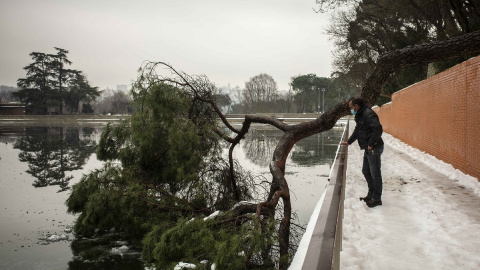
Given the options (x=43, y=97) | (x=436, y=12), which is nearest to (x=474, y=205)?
(x=436, y=12)

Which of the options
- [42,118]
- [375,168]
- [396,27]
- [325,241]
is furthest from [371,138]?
[42,118]

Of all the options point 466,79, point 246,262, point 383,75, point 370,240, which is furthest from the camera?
point 466,79

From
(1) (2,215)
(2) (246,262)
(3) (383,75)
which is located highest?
(3) (383,75)

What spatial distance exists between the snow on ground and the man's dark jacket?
1.01 m

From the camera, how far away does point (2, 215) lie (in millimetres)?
7801

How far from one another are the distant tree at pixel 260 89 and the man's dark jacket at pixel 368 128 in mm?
76939

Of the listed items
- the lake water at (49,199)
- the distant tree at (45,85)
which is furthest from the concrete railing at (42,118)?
the lake water at (49,199)

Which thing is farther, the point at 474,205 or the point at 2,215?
the point at 2,215

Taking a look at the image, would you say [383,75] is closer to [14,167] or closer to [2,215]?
[2,215]

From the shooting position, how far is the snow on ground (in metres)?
3.48

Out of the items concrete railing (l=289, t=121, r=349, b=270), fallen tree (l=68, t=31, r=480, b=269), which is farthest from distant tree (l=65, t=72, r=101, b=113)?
concrete railing (l=289, t=121, r=349, b=270)

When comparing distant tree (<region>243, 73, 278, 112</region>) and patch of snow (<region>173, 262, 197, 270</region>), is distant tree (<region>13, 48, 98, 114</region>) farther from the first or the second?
patch of snow (<region>173, 262, 197, 270</region>)

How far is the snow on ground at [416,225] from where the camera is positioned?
3.48 metres

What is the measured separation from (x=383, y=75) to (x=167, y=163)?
4.44 meters
